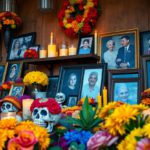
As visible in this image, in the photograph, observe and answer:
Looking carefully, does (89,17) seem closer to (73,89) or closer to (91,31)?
(91,31)

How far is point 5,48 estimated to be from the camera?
2.31 meters

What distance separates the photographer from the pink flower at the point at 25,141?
0.64 meters

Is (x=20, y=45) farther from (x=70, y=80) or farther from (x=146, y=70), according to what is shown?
(x=146, y=70)

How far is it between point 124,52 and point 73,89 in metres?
0.33

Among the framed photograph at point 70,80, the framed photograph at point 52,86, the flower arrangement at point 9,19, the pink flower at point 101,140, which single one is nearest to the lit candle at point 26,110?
the pink flower at point 101,140

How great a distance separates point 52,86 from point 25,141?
126 cm

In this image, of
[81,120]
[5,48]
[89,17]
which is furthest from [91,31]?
[81,120]

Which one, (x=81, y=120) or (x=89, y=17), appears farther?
(x=89, y=17)

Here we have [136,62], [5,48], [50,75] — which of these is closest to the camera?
[136,62]

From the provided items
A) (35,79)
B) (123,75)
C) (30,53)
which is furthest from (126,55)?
(30,53)

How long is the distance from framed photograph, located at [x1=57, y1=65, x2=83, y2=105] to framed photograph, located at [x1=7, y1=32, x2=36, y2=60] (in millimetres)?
384

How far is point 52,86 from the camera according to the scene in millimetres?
1895

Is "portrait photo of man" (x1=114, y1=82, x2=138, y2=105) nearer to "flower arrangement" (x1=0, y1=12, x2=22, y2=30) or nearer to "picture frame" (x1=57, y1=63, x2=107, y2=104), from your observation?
"picture frame" (x1=57, y1=63, x2=107, y2=104)

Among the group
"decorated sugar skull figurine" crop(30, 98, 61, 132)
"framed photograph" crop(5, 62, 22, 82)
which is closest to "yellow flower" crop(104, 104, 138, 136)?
"decorated sugar skull figurine" crop(30, 98, 61, 132)
